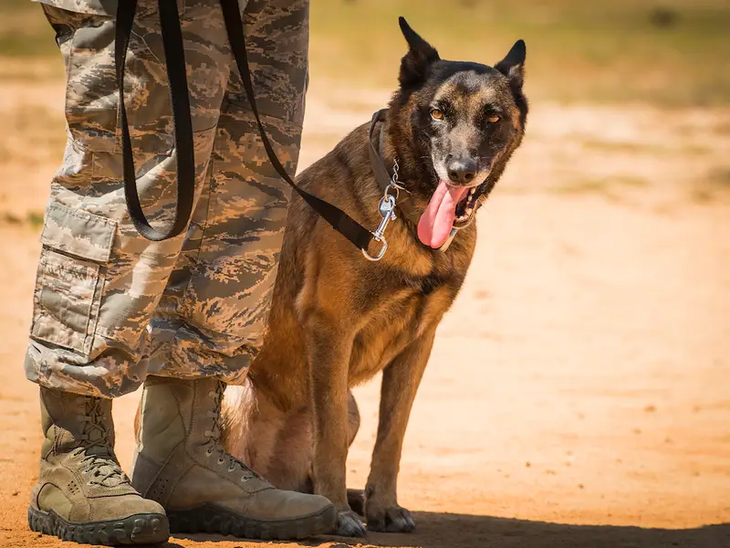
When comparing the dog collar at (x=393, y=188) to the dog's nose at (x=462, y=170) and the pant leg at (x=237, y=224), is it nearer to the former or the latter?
the dog's nose at (x=462, y=170)

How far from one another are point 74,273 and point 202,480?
30.2 inches

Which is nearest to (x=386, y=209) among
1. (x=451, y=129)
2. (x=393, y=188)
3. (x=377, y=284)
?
(x=393, y=188)

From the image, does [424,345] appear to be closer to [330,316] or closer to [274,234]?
[330,316]

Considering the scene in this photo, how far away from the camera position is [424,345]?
3904 millimetres

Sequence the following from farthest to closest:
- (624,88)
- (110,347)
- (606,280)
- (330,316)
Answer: (624,88)
(606,280)
(330,316)
(110,347)

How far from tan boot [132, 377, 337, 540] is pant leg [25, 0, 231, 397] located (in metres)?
0.37

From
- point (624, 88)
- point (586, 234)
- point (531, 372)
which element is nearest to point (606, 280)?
point (586, 234)

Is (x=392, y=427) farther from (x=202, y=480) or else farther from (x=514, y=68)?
(x=514, y=68)

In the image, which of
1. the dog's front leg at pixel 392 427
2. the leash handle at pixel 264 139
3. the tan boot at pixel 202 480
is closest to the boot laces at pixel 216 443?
the tan boot at pixel 202 480

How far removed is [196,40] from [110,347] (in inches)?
33.4

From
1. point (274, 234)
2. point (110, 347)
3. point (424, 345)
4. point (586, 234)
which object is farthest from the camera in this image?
point (586, 234)

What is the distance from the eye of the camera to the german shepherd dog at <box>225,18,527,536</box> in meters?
3.64

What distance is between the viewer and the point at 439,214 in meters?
3.57

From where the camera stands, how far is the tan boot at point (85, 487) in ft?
8.95
